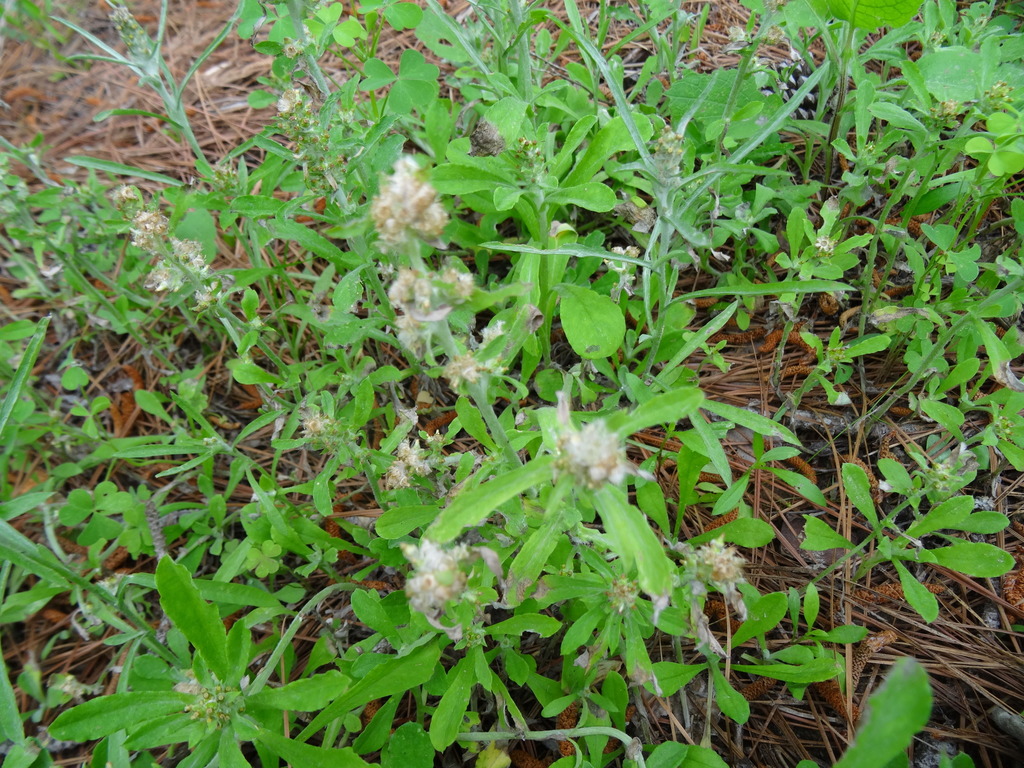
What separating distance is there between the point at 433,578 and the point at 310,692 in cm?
63

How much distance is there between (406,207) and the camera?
116cm

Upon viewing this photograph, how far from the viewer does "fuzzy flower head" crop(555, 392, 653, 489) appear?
120 cm

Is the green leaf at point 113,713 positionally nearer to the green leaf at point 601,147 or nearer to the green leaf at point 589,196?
the green leaf at point 589,196

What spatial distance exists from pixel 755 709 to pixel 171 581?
176 cm

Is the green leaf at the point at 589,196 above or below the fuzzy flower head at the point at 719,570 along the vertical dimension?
above

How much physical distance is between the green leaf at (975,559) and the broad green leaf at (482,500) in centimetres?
130

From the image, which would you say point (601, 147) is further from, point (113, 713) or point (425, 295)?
point (113, 713)

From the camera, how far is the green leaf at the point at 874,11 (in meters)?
2.14

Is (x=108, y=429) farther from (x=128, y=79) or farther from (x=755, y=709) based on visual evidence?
(x=755, y=709)

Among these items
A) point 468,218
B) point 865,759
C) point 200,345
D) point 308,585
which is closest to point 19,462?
point 200,345

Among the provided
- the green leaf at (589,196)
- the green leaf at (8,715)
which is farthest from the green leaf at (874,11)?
the green leaf at (8,715)

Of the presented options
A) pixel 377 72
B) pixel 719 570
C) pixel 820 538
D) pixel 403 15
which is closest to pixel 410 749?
pixel 719 570

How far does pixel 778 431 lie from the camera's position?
78.7 inches

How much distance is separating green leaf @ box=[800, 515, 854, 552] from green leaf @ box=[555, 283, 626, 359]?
32.0 inches
